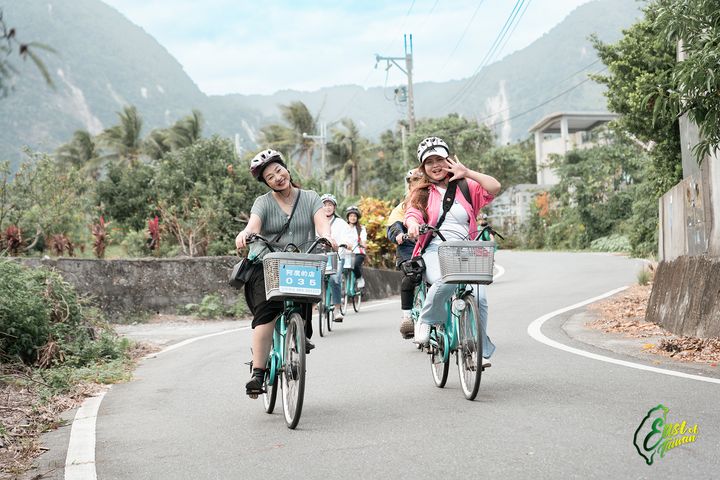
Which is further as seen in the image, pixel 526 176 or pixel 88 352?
pixel 526 176

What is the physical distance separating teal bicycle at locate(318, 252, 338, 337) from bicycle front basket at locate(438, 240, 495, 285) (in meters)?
6.24

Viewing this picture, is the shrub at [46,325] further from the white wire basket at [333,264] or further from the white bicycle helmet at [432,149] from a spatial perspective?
the white bicycle helmet at [432,149]

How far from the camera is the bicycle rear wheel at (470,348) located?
254 inches

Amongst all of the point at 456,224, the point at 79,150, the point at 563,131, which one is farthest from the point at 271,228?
the point at 79,150

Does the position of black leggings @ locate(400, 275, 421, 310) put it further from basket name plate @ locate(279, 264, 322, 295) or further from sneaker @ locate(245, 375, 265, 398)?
basket name plate @ locate(279, 264, 322, 295)

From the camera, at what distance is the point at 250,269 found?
656 centimetres

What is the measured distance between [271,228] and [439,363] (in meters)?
1.83

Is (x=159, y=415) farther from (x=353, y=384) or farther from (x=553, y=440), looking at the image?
(x=553, y=440)

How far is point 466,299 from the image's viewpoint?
6.84 metres

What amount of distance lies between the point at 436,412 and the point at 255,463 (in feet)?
5.22

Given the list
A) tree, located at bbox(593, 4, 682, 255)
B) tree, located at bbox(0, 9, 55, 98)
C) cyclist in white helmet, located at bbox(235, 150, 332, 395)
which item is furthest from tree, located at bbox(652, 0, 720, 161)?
tree, located at bbox(593, 4, 682, 255)

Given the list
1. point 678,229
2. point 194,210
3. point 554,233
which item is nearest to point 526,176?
point 554,233

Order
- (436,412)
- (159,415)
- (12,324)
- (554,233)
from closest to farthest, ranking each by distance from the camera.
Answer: (436,412) → (159,415) → (12,324) → (554,233)

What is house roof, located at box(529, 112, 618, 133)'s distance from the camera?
223ft
